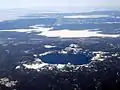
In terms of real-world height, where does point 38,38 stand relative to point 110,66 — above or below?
below

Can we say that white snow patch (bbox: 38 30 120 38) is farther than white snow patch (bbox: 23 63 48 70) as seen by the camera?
Yes

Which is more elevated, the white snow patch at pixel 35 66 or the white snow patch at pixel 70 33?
the white snow patch at pixel 35 66

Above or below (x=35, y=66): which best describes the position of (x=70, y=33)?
below

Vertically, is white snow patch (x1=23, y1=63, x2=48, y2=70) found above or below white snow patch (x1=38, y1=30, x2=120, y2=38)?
above

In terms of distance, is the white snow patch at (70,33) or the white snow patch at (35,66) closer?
the white snow patch at (35,66)

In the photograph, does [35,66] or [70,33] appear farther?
[70,33]

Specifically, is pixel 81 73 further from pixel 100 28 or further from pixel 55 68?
pixel 100 28

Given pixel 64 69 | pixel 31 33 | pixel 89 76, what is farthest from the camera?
pixel 31 33

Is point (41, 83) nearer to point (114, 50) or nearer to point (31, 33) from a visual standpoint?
point (114, 50)

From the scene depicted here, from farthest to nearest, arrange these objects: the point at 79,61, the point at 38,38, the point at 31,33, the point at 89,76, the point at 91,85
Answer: the point at 31,33 → the point at 38,38 → the point at 79,61 → the point at 89,76 → the point at 91,85

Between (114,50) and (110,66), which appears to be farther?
(114,50)

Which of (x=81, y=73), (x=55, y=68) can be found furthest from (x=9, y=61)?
(x=81, y=73)
